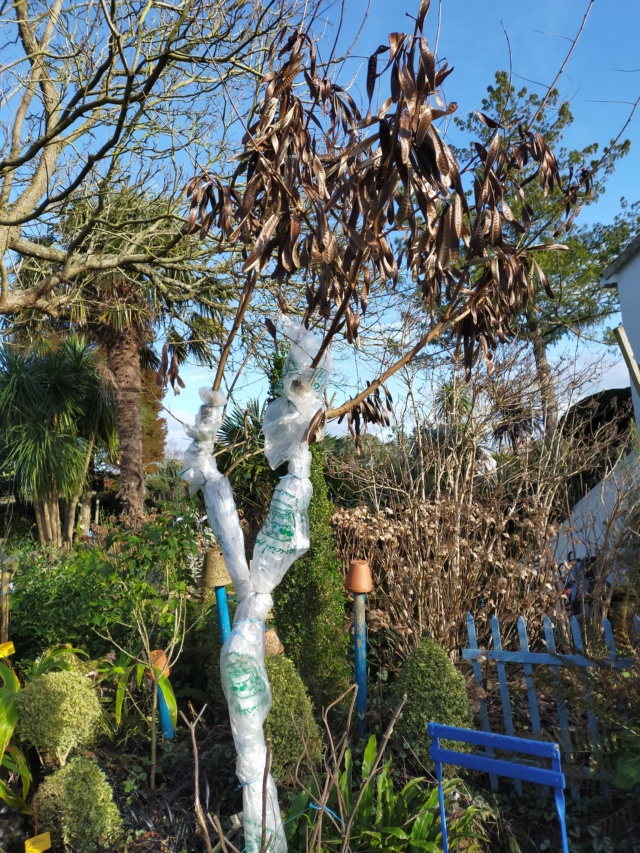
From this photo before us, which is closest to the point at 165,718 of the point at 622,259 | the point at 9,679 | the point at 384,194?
Result: the point at 9,679

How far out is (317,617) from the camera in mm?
4500

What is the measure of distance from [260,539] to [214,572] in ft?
4.60

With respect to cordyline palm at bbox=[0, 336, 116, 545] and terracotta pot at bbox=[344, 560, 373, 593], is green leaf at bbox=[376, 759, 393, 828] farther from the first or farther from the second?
cordyline palm at bbox=[0, 336, 116, 545]

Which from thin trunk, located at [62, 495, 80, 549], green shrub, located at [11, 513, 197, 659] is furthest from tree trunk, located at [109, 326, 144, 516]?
green shrub, located at [11, 513, 197, 659]

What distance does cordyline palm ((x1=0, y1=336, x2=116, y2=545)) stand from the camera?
11.4 m

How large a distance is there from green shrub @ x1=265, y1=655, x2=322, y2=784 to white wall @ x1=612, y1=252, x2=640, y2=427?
9.51 meters

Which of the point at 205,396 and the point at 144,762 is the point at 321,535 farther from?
the point at 205,396

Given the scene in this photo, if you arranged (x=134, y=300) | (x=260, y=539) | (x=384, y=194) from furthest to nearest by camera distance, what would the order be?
(x=134, y=300)
(x=260, y=539)
(x=384, y=194)

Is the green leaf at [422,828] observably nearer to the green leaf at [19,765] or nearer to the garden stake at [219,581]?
the garden stake at [219,581]

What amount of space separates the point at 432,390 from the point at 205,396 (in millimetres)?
3248

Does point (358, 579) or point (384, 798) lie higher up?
point (358, 579)

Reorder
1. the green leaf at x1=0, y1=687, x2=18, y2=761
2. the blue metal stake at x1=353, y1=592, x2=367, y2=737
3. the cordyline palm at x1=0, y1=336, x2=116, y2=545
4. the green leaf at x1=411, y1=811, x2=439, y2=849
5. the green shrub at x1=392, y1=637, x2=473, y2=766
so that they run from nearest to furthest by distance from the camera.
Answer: the green leaf at x1=411, y1=811, x2=439, y2=849
the green leaf at x1=0, y1=687, x2=18, y2=761
the green shrub at x1=392, y1=637, x2=473, y2=766
the blue metal stake at x1=353, y1=592, x2=367, y2=737
the cordyline palm at x1=0, y1=336, x2=116, y2=545

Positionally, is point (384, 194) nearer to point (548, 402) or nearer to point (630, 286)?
point (548, 402)

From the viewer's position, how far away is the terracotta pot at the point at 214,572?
3.84 m
